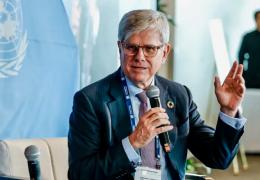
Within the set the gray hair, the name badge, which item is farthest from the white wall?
the name badge

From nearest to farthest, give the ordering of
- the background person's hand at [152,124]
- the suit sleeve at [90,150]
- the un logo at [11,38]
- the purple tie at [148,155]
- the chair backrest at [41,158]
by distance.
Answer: the background person's hand at [152,124], the suit sleeve at [90,150], the purple tie at [148,155], the chair backrest at [41,158], the un logo at [11,38]

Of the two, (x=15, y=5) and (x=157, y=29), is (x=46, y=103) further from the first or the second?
(x=157, y=29)

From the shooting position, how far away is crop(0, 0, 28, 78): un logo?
238 centimetres

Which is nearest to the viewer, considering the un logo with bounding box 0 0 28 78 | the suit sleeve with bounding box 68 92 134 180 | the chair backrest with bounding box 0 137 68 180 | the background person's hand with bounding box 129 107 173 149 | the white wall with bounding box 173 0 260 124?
the background person's hand with bounding box 129 107 173 149

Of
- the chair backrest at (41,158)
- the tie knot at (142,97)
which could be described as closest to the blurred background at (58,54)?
the chair backrest at (41,158)

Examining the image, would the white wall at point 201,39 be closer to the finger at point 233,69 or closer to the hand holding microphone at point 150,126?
the finger at point 233,69

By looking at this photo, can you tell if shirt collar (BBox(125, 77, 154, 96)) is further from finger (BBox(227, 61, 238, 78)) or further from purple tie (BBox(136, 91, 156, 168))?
finger (BBox(227, 61, 238, 78))

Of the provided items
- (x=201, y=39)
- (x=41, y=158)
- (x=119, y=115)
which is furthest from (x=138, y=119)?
(x=201, y=39)

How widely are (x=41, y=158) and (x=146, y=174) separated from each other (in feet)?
2.28

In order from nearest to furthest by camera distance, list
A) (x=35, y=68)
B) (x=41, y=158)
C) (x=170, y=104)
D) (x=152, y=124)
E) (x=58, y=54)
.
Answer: (x=152, y=124), (x=170, y=104), (x=41, y=158), (x=35, y=68), (x=58, y=54)

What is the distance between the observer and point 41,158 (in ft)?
7.13

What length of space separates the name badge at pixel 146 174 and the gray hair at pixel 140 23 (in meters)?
0.49

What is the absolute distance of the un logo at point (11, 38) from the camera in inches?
93.7

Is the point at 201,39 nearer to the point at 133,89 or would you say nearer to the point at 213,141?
the point at 213,141
